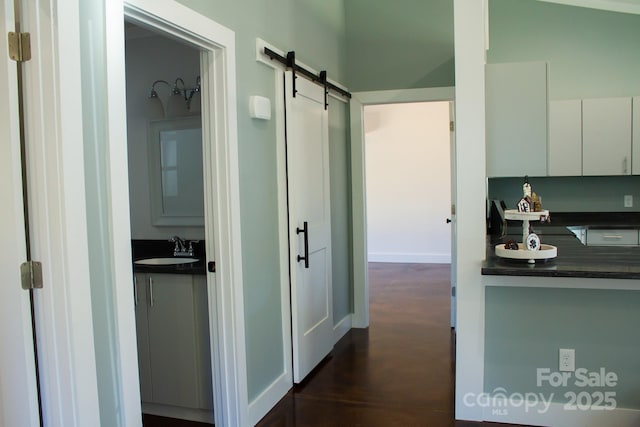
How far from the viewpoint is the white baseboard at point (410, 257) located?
8.05m

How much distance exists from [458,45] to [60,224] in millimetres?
2118

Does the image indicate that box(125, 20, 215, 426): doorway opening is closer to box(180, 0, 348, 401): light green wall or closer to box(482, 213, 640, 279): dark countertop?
box(180, 0, 348, 401): light green wall

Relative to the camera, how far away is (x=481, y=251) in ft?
9.05

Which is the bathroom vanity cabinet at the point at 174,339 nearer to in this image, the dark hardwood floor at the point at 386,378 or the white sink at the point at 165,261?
the white sink at the point at 165,261

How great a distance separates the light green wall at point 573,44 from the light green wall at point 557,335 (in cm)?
272

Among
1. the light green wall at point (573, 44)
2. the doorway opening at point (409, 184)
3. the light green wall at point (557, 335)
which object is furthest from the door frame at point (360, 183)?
the doorway opening at point (409, 184)

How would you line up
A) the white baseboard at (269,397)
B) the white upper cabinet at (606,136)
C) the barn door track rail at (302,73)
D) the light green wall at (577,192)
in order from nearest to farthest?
the white baseboard at (269,397) < the barn door track rail at (302,73) < the white upper cabinet at (606,136) < the light green wall at (577,192)

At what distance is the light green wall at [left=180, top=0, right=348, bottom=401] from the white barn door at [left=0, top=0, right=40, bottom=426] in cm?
105

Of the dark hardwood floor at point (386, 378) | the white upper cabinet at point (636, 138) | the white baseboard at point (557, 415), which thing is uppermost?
the white upper cabinet at point (636, 138)

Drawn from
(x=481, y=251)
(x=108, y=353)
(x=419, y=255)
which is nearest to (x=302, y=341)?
(x=481, y=251)

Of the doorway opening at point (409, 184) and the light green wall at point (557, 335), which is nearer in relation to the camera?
the light green wall at point (557, 335)

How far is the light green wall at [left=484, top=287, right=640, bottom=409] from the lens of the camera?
263 cm

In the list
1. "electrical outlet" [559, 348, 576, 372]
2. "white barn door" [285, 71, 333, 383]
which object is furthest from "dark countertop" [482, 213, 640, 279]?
"white barn door" [285, 71, 333, 383]

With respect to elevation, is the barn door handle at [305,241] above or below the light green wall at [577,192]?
below
